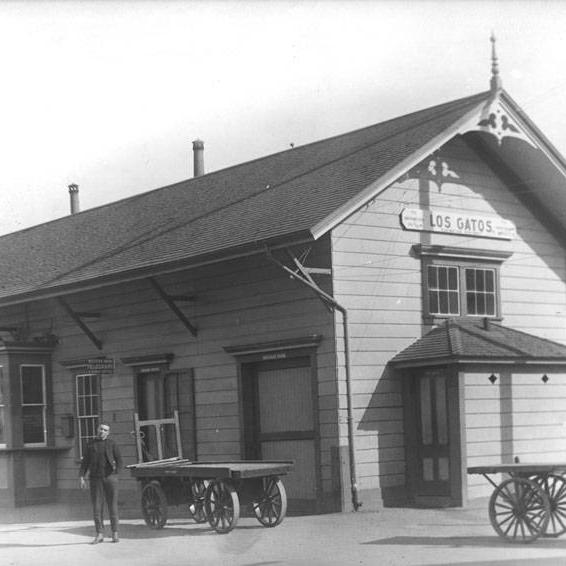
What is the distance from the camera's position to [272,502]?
14328mm

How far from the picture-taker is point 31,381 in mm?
21719

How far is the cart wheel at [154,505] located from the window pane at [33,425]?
696 centimetres

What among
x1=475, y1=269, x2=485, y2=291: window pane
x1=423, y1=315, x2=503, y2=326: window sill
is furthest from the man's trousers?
x1=475, y1=269, x2=485, y2=291: window pane

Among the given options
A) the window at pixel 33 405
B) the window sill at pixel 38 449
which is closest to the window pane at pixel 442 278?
the window sill at pixel 38 449

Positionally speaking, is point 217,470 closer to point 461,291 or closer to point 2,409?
point 461,291

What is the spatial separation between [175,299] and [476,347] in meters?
5.26

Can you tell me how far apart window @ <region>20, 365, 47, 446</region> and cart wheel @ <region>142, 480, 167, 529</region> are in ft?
22.9

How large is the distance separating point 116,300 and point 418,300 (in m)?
6.16

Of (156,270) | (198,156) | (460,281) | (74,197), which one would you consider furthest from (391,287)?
(74,197)

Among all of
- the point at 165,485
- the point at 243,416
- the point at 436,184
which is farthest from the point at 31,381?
the point at 436,184

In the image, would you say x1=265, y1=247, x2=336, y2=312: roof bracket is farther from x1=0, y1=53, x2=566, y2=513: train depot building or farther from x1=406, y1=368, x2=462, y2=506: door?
x1=406, y1=368, x2=462, y2=506: door

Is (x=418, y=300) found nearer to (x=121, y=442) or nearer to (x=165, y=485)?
(x=165, y=485)

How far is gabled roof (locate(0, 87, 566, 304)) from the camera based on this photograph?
16312 mm

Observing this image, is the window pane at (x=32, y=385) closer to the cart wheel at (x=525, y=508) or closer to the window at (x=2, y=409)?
the window at (x=2, y=409)
